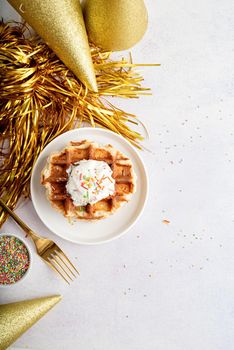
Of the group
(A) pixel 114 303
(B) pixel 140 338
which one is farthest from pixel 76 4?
(B) pixel 140 338

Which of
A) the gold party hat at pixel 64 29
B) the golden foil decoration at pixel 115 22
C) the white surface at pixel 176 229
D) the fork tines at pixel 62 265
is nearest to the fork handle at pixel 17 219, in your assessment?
the fork tines at pixel 62 265

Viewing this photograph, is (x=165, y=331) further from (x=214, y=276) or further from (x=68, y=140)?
(x=68, y=140)

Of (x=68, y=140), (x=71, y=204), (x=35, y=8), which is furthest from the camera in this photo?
(x=68, y=140)

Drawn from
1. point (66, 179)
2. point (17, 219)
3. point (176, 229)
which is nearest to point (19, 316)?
point (17, 219)

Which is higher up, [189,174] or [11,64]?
[11,64]

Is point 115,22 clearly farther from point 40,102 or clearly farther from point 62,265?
point 62,265

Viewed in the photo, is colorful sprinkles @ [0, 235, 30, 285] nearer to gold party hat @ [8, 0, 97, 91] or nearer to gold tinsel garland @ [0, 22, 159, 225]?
gold tinsel garland @ [0, 22, 159, 225]

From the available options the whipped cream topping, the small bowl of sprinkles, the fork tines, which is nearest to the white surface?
the fork tines
